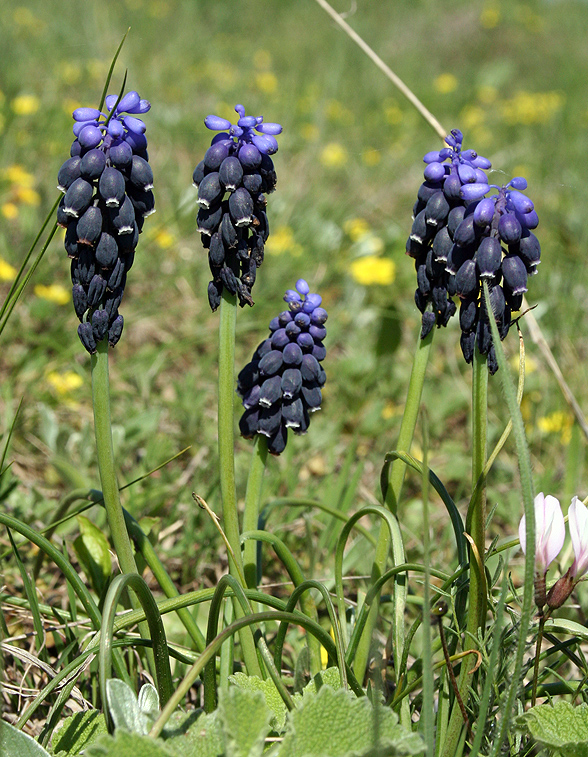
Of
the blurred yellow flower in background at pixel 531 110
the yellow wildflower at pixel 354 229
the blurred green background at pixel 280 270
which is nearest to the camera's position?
the blurred green background at pixel 280 270

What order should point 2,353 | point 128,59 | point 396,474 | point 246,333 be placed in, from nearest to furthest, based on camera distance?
point 396,474 → point 2,353 → point 246,333 → point 128,59

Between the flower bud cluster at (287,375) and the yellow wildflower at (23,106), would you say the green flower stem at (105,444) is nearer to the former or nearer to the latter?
the flower bud cluster at (287,375)

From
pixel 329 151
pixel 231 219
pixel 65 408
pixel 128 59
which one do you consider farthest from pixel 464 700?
pixel 128 59

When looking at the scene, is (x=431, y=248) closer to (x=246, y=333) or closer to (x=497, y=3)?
(x=246, y=333)

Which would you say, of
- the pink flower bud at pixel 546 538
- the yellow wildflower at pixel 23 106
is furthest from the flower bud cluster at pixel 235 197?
the yellow wildflower at pixel 23 106

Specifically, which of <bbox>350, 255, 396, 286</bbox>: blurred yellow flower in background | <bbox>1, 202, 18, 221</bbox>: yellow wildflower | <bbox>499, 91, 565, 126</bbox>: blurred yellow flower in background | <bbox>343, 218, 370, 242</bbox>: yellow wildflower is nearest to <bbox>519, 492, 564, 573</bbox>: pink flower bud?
<bbox>350, 255, 396, 286</bbox>: blurred yellow flower in background

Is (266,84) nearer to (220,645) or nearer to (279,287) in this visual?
(279,287)

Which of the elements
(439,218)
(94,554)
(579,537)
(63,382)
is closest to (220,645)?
(579,537)
